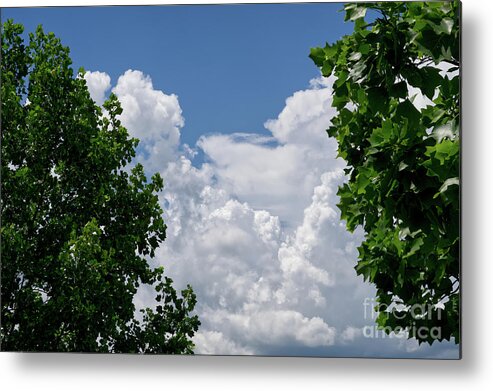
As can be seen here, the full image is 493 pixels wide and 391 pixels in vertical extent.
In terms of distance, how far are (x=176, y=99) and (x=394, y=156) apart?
5.49ft

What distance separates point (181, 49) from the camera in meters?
5.70

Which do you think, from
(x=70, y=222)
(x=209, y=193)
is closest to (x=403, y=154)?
(x=209, y=193)

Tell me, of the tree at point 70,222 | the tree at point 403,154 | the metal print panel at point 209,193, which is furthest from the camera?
the tree at point 70,222

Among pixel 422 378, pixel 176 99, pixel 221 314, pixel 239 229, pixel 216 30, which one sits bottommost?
pixel 422 378

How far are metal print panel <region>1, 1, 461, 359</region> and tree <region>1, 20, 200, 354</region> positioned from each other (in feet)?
0.04

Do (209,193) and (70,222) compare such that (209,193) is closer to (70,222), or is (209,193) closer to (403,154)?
(70,222)

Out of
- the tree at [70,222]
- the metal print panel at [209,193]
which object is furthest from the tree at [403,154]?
the tree at [70,222]

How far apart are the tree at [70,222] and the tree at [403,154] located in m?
1.31

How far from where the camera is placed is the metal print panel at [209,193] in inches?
209

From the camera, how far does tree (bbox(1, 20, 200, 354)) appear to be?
5.71 metres

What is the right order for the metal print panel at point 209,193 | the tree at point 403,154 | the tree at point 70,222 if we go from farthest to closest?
the tree at point 70,222 < the metal print panel at point 209,193 < the tree at point 403,154

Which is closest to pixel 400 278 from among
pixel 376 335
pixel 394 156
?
pixel 376 335

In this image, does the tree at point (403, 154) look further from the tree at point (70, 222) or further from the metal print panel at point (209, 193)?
the tree at point (70, 222)

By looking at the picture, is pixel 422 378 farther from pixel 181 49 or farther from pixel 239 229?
pixel 181 49
